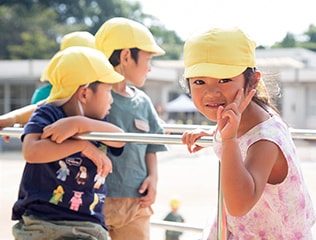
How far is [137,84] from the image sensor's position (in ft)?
7.95

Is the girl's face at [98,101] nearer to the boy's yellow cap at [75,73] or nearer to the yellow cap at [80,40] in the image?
the boy's yellow cap at [75,73]

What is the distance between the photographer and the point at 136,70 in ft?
8.04

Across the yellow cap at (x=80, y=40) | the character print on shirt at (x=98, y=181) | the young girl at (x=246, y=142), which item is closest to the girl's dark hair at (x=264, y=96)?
the young girl at (x=246, y=142)

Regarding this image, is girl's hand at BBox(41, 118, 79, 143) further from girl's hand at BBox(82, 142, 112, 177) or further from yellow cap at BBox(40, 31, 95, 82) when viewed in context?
yellow cap at BBox(40, 31, 95, 82)

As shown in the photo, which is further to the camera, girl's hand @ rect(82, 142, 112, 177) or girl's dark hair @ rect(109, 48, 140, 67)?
girl's dark hair @ rect(109, 48, 140, 67)

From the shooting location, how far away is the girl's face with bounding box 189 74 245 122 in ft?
4.47

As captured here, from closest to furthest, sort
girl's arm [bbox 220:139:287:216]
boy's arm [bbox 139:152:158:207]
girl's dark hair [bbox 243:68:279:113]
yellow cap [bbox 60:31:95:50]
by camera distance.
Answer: girl's arm [bbox 220:139:287:216]
girl's dark hair [bbox 243:68:279:113]
boy's arm [bbox 139:152:158:207]
yellow cap [bbox 60:31:95:50]

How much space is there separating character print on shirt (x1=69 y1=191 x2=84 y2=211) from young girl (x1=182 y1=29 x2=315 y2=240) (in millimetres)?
634

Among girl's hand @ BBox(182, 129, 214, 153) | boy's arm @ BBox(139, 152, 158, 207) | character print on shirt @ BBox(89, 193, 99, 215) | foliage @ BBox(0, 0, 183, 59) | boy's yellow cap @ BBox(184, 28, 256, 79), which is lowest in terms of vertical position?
foliage @ BBox(0, 0, 183, 59)

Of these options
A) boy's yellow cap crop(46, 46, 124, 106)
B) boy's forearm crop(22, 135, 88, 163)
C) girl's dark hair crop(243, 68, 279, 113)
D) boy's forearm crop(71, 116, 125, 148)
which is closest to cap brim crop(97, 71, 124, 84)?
boy's yellow cap crop(46, 46, 124, 106)

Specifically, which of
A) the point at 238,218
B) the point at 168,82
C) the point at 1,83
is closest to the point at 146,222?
the point at 238,218

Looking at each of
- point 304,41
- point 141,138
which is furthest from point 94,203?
point 304,41

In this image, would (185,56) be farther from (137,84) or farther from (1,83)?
(1,83)

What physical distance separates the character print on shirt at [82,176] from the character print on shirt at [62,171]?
0.12 feet
